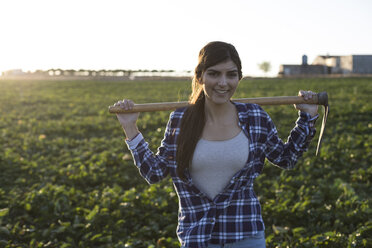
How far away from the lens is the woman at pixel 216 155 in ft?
7.86

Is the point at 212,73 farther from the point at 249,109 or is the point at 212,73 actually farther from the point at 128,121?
the point at 128,121

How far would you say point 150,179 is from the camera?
2551 millimetres

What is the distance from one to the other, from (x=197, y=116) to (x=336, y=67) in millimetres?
59680

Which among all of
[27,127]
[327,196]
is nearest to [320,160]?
[327,196]

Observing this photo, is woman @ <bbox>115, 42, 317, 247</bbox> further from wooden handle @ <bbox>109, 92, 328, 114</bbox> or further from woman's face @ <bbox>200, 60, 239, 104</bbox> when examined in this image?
wooden handle @ <bbox>109, 92, 328, 114</bbox>

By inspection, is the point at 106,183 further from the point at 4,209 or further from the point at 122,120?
the point at 122,120

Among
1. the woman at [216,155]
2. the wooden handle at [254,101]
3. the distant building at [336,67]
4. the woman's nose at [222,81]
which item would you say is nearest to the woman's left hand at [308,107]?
the wooden handle at [254,101]

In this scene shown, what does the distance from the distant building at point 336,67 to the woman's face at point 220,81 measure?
168 feet

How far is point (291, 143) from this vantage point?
8.63 feet

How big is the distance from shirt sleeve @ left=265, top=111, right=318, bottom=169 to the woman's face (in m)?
0.34

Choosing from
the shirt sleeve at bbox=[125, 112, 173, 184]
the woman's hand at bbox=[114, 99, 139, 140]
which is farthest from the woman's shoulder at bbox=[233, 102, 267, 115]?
the woman's hand at bbox=[114, 99, 139, 140]

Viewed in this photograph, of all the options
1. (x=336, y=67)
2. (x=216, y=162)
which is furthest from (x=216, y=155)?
(x=336, y=67)

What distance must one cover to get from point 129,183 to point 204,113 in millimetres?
4846

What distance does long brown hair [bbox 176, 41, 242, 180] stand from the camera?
2390 millimetres
